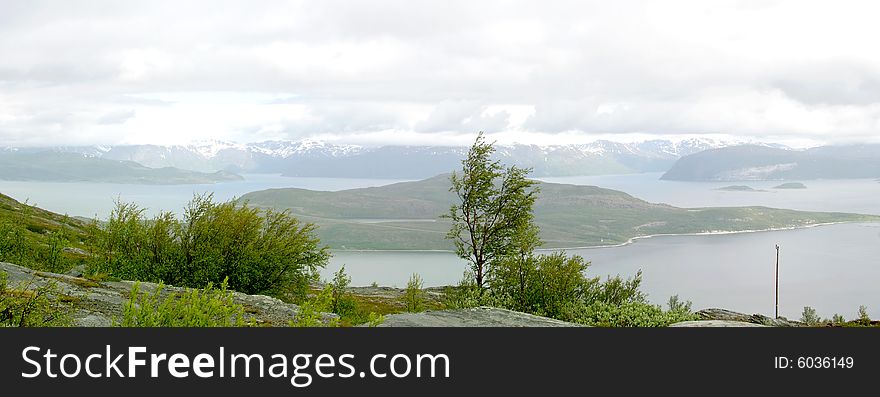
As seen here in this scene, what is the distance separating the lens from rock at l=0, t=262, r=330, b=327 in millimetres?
16359

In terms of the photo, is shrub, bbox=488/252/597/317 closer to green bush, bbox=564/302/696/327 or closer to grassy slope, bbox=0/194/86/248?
green bush, bbox=564/302/696/327

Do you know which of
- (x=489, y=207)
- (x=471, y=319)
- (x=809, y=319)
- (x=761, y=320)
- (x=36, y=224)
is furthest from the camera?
(x=36, y=224)

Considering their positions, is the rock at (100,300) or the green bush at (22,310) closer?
the green bush at (22,310)

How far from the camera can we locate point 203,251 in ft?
103

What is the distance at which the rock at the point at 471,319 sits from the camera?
18.7 meters

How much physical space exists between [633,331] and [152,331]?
21.3ft

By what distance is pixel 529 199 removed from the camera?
162ft

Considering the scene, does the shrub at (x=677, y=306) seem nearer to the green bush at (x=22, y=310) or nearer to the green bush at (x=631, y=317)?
the green bush at (x=631, y=317)

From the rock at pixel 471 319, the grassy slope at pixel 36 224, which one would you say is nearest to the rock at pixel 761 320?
the rock at pixel 471 319

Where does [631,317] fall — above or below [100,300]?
below

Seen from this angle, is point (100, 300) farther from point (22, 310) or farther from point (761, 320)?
point (761, 320)

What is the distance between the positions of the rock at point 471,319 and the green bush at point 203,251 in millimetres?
13655

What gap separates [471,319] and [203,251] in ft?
54.8

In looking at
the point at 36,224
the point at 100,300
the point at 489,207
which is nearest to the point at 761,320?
the point at 489,207
